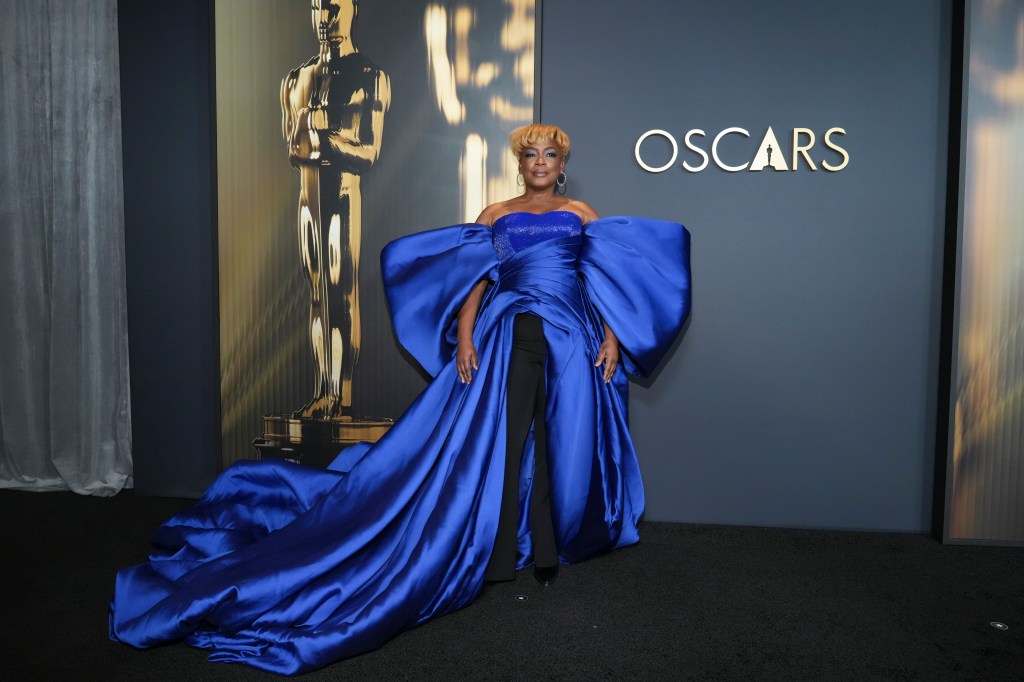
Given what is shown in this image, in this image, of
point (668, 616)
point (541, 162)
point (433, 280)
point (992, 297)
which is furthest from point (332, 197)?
point (992, 297)

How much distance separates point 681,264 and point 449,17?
161 cm

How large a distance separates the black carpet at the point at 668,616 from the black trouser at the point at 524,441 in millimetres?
150

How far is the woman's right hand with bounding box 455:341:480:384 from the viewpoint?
258 cm

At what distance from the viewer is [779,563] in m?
2.73

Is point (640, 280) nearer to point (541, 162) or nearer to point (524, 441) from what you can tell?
point (541, 162)

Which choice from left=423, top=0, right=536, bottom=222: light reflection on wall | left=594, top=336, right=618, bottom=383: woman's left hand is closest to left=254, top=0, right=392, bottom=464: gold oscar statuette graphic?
left=423, top=0, right=536, bottom=222: light reflection on wall

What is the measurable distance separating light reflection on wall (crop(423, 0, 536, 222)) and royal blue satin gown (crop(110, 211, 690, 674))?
0.56 metres

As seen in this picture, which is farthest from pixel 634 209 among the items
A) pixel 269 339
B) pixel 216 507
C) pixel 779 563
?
pixel 216 507

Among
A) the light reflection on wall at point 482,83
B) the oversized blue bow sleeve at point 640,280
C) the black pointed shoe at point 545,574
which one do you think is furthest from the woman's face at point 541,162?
the black pointed shoe at point 545,574

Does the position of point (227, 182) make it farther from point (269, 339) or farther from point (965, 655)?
point (965, 655)

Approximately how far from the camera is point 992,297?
2924mm

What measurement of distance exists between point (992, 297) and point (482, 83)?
2450mm

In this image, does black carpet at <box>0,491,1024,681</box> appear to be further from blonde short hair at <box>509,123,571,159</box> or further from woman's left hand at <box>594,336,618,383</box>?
blonde short hair at <box>509,123,571,159</box>

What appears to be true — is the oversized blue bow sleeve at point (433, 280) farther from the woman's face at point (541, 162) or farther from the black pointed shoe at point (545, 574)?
A: the black pointed shoe at point (545, 574)
